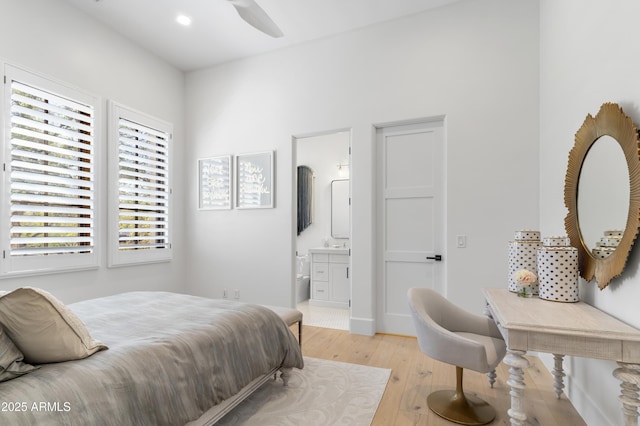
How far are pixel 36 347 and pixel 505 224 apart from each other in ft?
11.2

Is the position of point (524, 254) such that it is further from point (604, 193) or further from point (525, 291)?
point (604, 193)

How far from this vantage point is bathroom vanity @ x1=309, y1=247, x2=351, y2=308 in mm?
4762

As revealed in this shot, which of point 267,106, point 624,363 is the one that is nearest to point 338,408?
point 624,363

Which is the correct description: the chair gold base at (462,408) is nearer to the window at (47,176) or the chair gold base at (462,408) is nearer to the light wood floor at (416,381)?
the light wood floor at (416,381)

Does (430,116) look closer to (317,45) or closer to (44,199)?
(317,45)

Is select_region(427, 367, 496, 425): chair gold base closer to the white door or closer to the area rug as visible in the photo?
the area rug

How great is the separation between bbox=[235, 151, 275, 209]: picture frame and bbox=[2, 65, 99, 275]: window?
1.60 meters

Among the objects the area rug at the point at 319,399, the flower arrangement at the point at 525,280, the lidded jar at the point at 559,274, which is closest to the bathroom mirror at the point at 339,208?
the area rug at the point at 319,399

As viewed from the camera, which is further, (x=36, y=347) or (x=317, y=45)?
(x=317, y=45)

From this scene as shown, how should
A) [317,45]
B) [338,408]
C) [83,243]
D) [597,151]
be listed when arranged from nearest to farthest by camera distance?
1. [597,151]
2. [338,408]
3. [83,243]
4. [317,45]

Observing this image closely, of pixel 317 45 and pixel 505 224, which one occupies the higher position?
pixel 317 45

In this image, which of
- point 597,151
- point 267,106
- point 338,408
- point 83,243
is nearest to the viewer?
point 597,151

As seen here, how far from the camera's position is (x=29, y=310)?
4.06 feet

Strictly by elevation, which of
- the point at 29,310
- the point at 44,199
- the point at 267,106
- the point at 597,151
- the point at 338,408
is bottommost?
the point at 338,408
